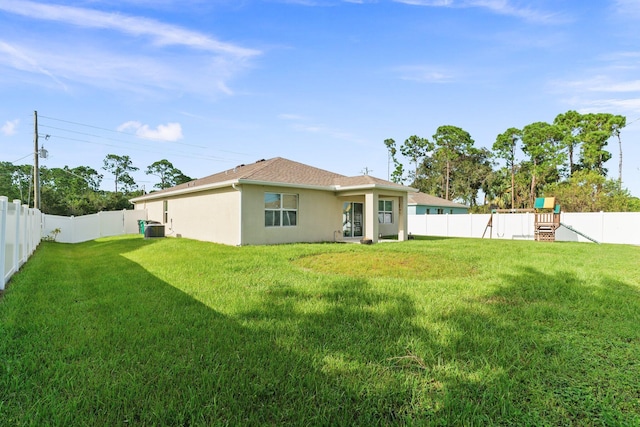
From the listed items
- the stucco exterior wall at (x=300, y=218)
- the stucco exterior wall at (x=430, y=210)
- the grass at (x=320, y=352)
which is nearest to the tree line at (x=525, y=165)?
the stucco exterior wall at (x=430, y=210)

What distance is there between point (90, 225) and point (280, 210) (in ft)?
44.7

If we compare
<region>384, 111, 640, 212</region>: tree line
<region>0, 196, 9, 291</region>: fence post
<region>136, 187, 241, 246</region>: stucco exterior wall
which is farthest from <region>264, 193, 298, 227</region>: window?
<region>384, 111, 640, 212</region>: tree line

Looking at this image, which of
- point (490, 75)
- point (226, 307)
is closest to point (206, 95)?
point (490, 75)

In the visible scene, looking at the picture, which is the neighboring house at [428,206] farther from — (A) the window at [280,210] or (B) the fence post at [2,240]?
(B) the fence post at [2,240]

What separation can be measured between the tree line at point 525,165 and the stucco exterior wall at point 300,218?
13.0 metres

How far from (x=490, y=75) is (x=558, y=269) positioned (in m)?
9.37

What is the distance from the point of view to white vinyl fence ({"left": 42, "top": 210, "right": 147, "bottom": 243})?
17.6m

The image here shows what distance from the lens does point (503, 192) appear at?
3803 cm

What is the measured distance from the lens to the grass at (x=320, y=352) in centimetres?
229

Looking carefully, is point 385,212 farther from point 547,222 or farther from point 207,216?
point 207,216

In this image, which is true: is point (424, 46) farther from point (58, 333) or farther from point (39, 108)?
point (39, 108)

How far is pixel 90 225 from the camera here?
776 inches

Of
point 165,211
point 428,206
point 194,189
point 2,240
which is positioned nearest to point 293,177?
point 194,189

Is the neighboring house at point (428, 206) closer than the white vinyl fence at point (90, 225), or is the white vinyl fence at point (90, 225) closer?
the white vinyl fence at point (90, 225)
